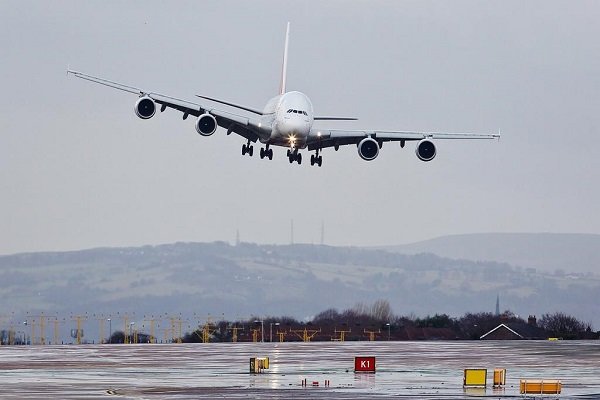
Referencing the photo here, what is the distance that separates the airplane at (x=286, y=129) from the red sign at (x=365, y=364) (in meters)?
20.5

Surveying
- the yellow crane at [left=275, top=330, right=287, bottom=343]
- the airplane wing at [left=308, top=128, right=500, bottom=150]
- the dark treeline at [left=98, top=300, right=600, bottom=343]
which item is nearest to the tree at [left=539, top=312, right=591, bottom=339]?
the dark treeline at [left=98, top=300, right=600, bottom=343]

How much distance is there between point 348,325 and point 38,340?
133ft

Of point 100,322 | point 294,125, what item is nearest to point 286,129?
point 294,125

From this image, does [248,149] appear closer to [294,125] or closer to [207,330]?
[294,125]

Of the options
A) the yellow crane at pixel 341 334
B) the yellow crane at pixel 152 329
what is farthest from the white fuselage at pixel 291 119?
the yellow crane at pixel 152 329

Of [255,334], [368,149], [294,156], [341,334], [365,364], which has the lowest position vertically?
[365,364]

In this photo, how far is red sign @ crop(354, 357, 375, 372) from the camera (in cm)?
6919

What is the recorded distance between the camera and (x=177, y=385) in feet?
194

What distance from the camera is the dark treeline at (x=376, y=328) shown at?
508 ft

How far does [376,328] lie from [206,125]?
77.8 m

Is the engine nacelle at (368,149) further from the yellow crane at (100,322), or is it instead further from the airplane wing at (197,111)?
the yellow crane at (100,322)

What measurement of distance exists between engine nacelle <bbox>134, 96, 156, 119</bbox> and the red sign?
24978 millimetres

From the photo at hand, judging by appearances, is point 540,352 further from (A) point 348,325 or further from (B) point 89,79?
(A) point 348,325

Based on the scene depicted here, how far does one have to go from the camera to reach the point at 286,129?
283ft
